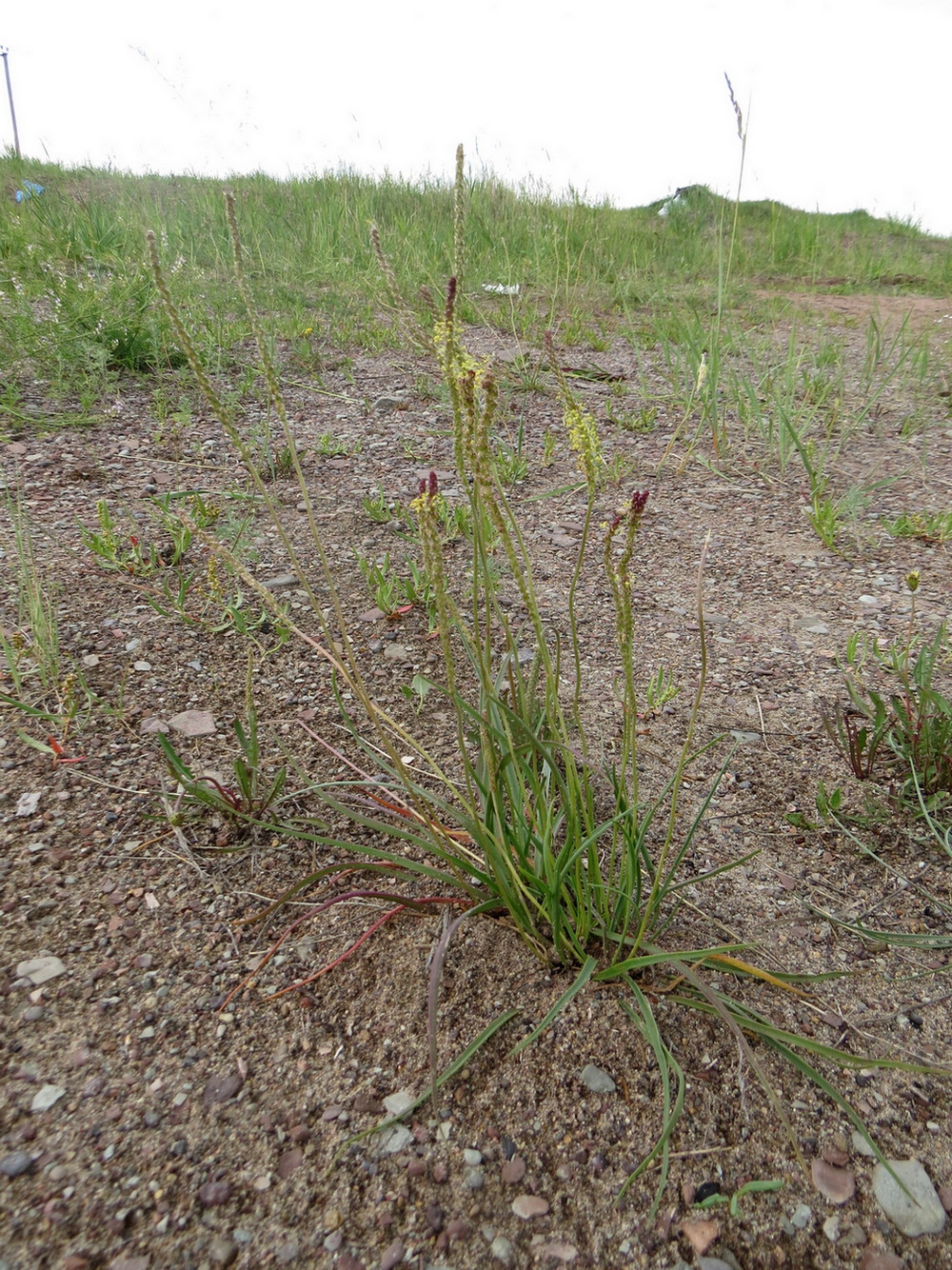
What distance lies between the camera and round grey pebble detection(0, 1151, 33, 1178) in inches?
40.4

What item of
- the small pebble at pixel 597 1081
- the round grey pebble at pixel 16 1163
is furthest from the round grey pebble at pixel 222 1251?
the small pebble at pixel 597 1081

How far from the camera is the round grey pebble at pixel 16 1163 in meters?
1.03

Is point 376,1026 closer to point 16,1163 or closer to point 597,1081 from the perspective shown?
point 597,1081

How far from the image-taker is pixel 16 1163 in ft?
3.39

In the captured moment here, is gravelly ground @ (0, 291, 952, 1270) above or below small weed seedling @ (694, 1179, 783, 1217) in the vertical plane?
above

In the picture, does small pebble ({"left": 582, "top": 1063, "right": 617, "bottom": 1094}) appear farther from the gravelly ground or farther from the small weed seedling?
the small weed seedling

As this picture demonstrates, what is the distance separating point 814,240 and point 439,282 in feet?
14.1

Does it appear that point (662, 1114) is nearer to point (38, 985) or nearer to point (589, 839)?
point (589, 839)

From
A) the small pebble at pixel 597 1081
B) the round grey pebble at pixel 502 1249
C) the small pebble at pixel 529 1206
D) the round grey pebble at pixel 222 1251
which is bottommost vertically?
the round grey pebble at pixel 502 1249

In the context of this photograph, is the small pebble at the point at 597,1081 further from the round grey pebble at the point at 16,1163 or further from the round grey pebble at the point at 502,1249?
the round grey pebble at the point at 16,1163

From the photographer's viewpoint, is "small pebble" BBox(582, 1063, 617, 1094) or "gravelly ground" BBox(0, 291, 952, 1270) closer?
"gravelly ground" BBox(0, 291, 952, 1270)

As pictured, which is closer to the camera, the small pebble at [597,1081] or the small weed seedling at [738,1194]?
the small weed seedling at [738,1194]

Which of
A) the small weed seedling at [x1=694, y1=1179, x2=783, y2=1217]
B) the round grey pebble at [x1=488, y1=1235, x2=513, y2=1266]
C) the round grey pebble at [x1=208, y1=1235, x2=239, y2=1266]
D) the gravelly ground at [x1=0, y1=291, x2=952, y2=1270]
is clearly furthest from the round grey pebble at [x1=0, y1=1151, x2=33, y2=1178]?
the small weed seedling at [x1=694, y1=1179, x2=783, y2=1217]

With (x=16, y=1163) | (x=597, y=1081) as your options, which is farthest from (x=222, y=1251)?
(x=597, y=1081)
